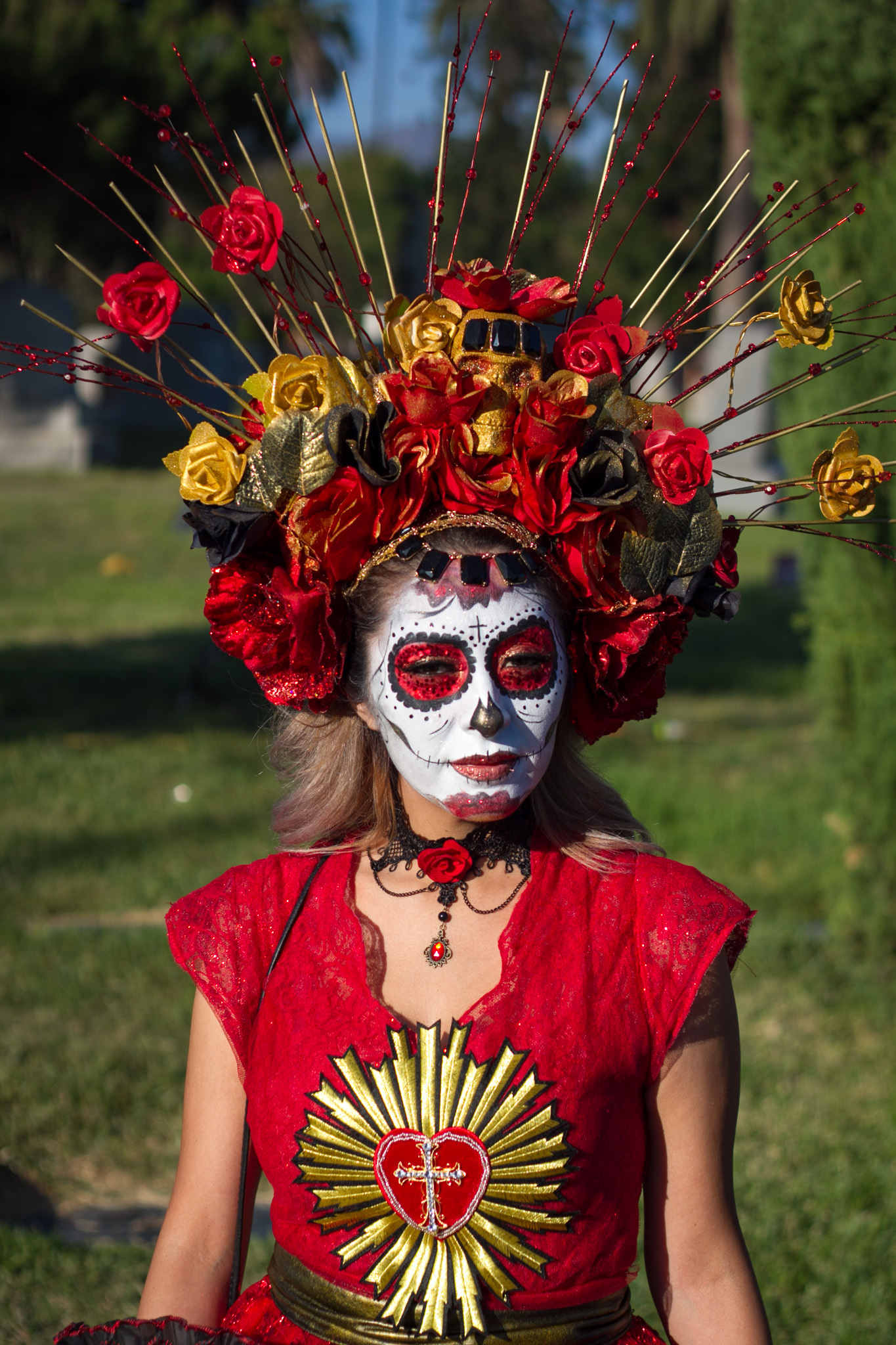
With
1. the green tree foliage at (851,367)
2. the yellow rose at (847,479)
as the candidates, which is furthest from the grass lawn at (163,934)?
the yellow rose at (847,479)

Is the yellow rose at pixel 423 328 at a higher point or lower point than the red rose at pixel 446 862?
higher

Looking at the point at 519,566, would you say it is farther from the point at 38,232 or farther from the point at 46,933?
the point at 38,232

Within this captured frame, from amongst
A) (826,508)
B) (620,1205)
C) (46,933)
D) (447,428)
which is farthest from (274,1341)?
(46,933)

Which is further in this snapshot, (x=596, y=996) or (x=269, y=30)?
(x=269, y=30)

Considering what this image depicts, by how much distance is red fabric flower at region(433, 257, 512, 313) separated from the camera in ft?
6.40

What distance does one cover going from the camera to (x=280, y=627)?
204 cm

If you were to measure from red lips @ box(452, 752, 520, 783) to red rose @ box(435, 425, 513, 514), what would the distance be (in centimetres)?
38

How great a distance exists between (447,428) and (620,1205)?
3.82ft

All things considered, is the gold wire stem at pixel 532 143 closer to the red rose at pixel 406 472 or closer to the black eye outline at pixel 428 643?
the red rose at pixel 406 472

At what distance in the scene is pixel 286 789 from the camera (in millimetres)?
2471

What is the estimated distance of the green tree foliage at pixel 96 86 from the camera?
1852 cm

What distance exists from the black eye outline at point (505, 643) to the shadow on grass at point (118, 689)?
21.3ft

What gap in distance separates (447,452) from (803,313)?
22.2 inches

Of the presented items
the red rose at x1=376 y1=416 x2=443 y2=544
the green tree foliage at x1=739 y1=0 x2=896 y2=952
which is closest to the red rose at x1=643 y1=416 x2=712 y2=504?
the red rose at x1=376 y1=416 x2=443 y2=544
